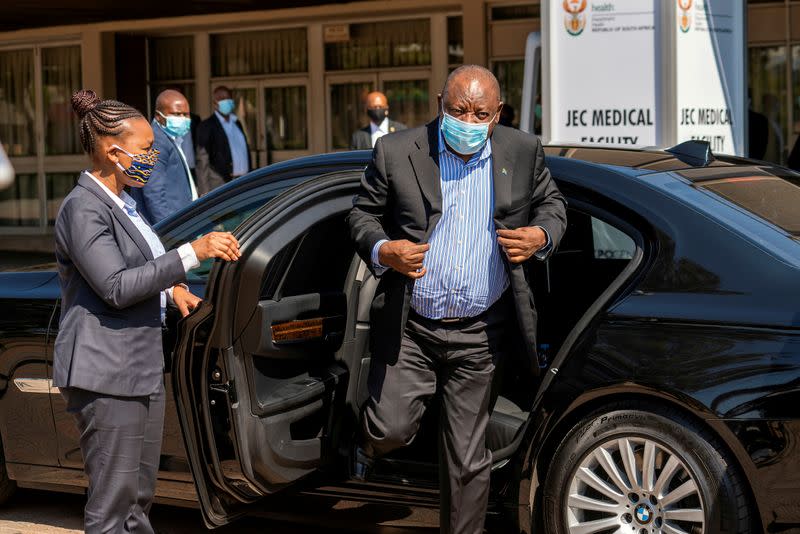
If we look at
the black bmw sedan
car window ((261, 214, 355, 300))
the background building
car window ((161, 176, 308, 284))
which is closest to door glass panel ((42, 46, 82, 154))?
the background building

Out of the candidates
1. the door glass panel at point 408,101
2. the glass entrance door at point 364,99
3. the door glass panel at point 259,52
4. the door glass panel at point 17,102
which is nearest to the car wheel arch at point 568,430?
the glass entrance door at point 364,99

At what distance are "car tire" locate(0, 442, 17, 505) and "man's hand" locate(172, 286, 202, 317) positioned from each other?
5.33ft

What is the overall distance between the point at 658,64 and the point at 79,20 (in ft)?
40.8

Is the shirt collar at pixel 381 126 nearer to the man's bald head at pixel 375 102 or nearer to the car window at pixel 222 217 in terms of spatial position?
the man's bald head at pixel 375 102

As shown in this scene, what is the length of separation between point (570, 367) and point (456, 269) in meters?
0.49

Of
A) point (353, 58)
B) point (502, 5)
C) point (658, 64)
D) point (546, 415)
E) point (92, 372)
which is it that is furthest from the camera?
point (353, 58)

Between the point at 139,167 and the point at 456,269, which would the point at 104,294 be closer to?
the point at 139,167

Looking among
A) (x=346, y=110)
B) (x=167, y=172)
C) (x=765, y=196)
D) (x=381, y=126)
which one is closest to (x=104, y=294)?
(x=765, y=196)

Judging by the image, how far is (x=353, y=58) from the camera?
17.5m

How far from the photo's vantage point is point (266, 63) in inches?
720

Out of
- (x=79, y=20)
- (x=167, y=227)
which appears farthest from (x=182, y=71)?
(x=167, y=227)

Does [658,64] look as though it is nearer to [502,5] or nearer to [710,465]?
[710,465]

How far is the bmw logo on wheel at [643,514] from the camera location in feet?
12.9

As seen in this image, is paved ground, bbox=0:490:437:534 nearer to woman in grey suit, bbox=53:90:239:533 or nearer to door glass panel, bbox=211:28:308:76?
woman in grey suit, bbox=53:90:239:533
